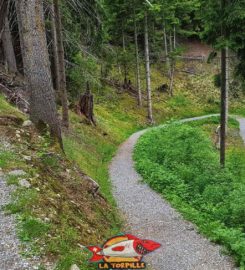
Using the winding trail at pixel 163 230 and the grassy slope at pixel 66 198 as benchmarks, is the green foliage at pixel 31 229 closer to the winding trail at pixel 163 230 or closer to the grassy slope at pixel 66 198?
the grassy slope at pixel 66 198

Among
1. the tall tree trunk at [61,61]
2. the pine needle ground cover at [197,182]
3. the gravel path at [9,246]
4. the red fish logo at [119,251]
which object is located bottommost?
the pine needle ground cover at [197,182]

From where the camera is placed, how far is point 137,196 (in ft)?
32.5

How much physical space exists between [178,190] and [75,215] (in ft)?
13.7

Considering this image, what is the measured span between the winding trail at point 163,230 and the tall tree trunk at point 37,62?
2.90 metres

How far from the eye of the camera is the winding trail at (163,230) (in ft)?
19.1

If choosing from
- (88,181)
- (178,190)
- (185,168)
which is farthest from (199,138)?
(88,181)

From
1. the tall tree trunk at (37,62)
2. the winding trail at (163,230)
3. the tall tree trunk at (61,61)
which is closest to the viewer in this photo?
the winding trail at (163,230)

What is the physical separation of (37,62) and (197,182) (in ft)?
18.8

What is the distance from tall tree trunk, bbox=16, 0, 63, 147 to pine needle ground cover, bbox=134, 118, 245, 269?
390 cm

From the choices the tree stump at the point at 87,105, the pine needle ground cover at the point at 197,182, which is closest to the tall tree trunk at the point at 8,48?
the tree stump at the point at 87,105

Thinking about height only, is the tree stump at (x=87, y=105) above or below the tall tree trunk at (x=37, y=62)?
below

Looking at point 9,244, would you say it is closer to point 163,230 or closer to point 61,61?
point 163,230

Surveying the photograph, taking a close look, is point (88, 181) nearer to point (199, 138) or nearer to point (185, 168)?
point (185, 168)

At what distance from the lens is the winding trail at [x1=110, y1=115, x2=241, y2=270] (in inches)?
229
